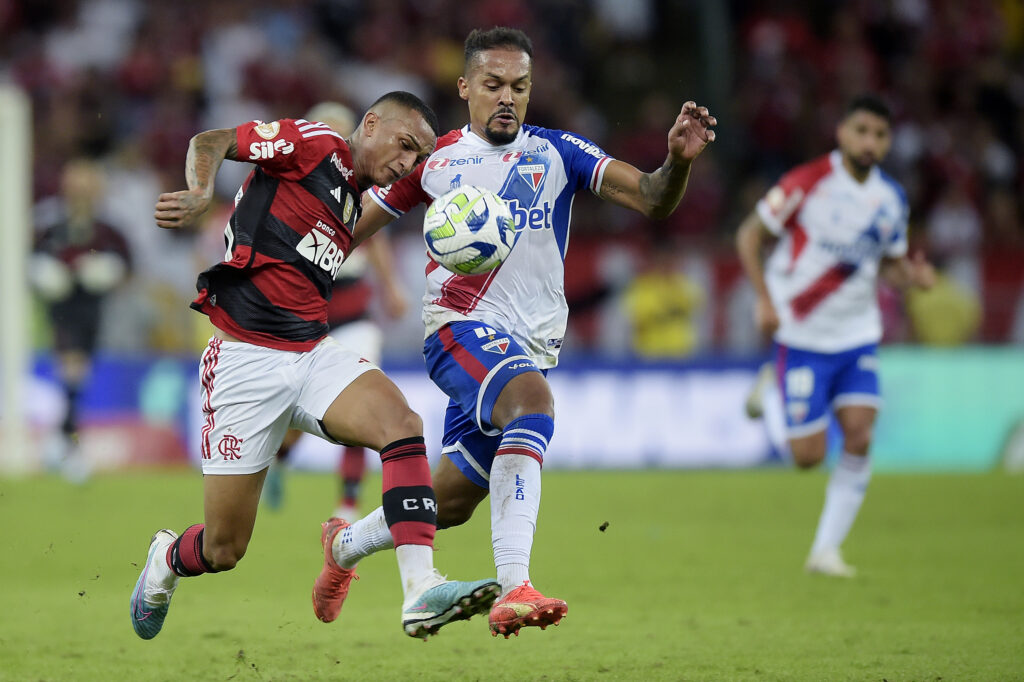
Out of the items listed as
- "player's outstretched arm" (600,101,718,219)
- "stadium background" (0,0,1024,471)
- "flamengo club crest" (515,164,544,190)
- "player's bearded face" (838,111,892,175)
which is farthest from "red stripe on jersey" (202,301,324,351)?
"stadium background" (0,0,1024,471)

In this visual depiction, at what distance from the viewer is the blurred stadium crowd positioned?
15.8 metres

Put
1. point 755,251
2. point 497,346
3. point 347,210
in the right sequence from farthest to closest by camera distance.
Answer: point 755,251 → point 497,346 → point 347,210

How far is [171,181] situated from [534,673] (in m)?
12.4

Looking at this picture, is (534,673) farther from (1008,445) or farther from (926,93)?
(926,93)

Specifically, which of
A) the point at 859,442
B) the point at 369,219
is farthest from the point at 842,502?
the point at 369,219

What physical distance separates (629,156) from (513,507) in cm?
1319

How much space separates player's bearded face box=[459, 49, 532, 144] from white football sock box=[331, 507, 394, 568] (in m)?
1.81

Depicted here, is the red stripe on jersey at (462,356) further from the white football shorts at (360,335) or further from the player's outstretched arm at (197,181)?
the white football shorts at (360,335)

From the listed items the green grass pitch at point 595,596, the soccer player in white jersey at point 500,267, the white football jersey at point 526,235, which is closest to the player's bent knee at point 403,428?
the soccer player in white jersey at point 500,267

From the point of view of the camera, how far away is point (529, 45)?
20.3 feet

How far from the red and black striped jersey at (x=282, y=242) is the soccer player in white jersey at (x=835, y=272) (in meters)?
4.14

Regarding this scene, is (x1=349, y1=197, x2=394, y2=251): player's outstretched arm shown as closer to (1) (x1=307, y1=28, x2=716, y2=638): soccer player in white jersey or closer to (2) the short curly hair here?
(1) (x1=307, y1=28, x2=716, y2=638): soccer player in white jersey

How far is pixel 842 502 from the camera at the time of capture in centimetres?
888

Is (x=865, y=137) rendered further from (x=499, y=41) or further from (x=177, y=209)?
(x=177, y=209)
